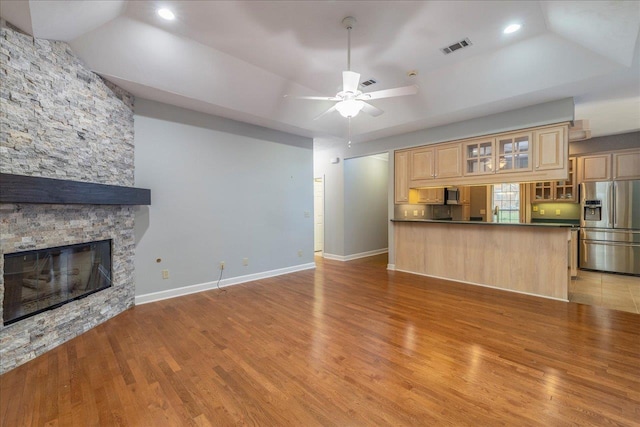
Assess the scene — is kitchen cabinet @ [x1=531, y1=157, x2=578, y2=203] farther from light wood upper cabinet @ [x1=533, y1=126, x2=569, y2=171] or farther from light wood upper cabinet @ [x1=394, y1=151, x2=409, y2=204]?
light wood upper cabinet @ [x1=394, y1=151, x2=409, y2=204]

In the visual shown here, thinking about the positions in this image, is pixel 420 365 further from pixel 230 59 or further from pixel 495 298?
pixel 230 59

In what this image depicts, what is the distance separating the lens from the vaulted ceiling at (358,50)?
2.61 metres

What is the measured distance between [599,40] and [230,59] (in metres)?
4.07

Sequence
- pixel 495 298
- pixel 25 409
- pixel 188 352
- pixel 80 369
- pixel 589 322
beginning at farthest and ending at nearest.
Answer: pixel 495 298 < pixel 589 322 < pixel 188 352 < pixel 80 369 < pixel 25 409

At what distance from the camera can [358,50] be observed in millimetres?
3342

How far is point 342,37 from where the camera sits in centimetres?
310

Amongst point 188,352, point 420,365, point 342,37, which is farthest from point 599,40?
point 188,352

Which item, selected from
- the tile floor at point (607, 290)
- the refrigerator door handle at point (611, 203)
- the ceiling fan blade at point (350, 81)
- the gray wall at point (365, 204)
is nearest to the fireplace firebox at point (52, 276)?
the ceiling fan blade at point (350, 81)

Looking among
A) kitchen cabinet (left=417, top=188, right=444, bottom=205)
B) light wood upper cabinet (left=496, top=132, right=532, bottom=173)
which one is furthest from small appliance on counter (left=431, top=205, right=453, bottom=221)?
light wood upper cabinet (left=496, top=132, right=532, bottom=173)

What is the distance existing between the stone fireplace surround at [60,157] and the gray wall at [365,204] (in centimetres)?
443

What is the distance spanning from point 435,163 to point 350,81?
296 centimetres

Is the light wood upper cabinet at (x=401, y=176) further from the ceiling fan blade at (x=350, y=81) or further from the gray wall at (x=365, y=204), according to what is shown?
the ceiling fan blade at (x=350, y=81)

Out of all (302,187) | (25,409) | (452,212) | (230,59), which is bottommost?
(25,409)

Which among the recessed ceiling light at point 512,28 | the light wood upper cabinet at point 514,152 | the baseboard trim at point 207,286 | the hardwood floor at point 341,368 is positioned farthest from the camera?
the light wood upper cabinet at point 514,152
